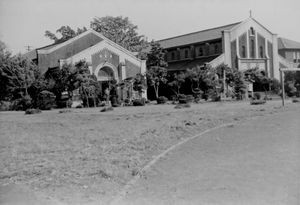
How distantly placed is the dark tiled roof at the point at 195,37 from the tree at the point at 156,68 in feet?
23.3

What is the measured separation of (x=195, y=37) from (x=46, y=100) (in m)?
28.9

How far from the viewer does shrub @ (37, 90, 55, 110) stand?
33.7 metres

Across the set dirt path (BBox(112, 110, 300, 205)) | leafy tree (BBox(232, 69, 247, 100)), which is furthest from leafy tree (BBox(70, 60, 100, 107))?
dirt path (BBox(112, 110, 300, 205))

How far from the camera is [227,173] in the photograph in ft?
27.7

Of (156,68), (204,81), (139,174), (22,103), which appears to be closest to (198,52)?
(156,68)

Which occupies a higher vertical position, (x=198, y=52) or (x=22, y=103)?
(x=198, y=52)

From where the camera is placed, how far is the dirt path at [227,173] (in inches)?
268

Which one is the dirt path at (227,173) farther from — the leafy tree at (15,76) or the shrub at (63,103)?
the leafy tree at (15,76)

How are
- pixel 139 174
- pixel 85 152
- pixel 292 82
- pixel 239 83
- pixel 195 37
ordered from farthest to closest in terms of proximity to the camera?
pixel 195 37, pixel 292 82, pixel 239 83, pixel 85 152, pixel 139 174

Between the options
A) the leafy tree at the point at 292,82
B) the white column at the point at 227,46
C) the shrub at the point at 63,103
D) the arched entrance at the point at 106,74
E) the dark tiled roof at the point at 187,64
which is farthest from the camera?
the dark tiled roof at the point at 187,64

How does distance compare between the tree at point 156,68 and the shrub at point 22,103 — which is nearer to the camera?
the shrub at point 22,103

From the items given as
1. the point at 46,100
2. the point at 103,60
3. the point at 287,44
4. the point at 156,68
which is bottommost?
the point at 46,100

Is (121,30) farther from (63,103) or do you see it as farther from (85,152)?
(85,152)

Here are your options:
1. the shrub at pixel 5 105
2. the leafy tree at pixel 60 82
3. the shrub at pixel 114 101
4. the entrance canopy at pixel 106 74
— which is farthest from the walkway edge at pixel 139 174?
the entrance canopy at pixel 106 74
